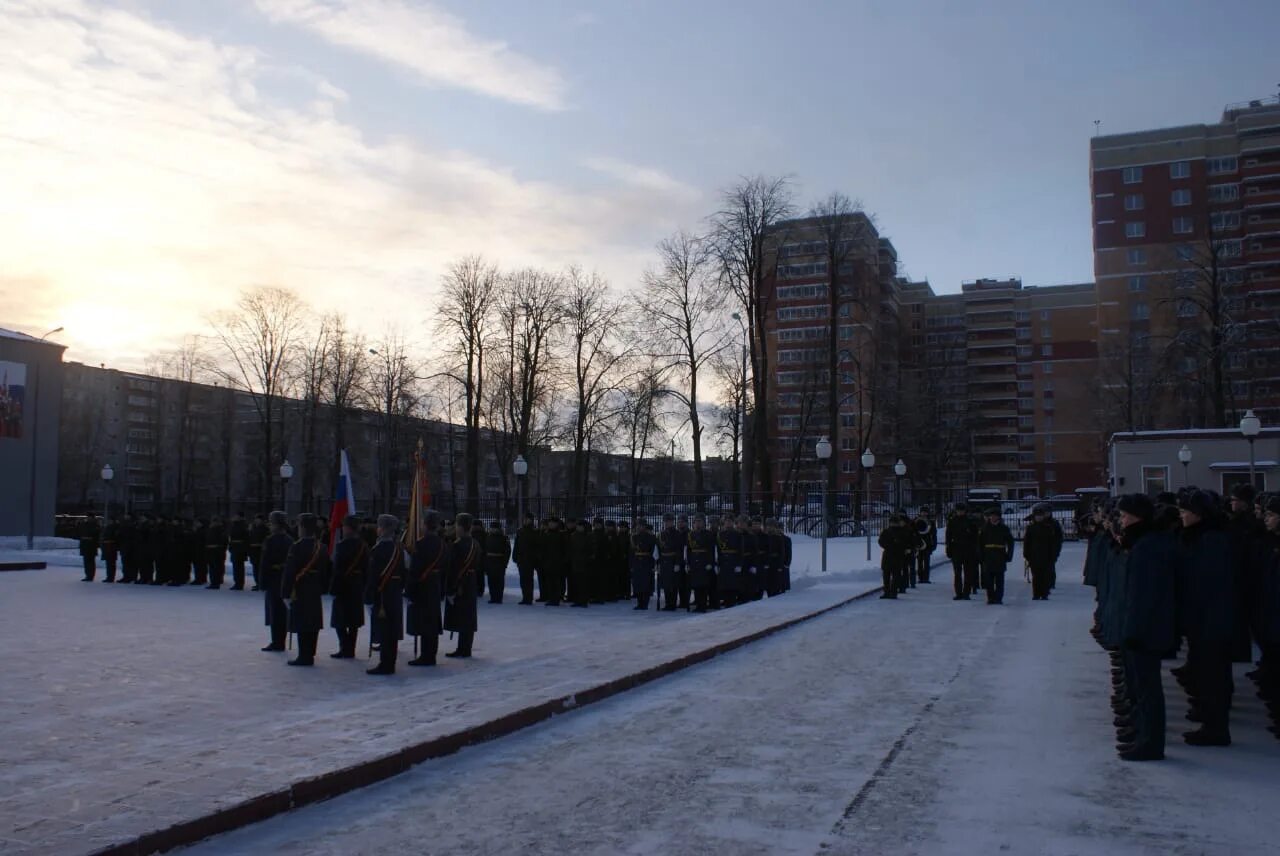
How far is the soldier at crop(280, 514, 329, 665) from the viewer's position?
1259cm

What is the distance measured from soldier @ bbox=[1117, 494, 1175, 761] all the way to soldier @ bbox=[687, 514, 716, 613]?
13.9 metres

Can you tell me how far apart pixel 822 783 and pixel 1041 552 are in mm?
16026

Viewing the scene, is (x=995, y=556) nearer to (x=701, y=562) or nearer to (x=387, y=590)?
(x=701, y=562)

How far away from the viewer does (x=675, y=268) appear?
48312 mm

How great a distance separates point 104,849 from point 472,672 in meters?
6.53

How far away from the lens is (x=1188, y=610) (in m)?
7.30

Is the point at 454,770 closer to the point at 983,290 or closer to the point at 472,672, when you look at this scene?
the point at 472,672

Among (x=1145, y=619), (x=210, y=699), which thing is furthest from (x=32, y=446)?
(x=1145, y=619)

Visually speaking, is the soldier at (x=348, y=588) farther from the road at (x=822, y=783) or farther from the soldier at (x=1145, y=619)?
the soldier at (x=1145, y=619)

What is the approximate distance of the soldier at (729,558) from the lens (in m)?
21.0

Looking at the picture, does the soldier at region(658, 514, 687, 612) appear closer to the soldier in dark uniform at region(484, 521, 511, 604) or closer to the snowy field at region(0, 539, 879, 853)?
the snowy field at region(0, 539, 879, 853)

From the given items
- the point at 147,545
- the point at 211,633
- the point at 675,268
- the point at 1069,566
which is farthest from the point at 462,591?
the point at 675,268

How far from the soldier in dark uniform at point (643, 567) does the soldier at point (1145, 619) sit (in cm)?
1477

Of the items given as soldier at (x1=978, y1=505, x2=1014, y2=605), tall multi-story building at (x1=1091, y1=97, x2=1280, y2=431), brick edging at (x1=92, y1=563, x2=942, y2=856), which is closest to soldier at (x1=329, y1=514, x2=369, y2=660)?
brick edging at (x1=92, y1=563, x2=942, y2=856)
